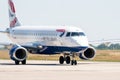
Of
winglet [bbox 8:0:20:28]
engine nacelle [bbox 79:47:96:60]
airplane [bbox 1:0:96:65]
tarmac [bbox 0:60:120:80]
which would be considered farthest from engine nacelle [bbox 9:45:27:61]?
tarmac [bbox 0:60:120:80]

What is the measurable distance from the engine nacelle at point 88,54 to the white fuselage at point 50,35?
2773mm

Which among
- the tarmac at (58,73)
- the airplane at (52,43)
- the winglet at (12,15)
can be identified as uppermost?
the winglet at (12,15)

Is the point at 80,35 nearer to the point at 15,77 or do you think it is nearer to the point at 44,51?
the point at 44,51

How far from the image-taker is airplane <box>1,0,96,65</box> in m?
50.0

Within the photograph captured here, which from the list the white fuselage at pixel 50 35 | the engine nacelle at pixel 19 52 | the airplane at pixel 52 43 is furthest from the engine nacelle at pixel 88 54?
the engine nacelle at pixel 19 52

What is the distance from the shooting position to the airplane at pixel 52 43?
50.0 meters

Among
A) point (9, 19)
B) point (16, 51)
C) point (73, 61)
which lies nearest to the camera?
point (73, 61)

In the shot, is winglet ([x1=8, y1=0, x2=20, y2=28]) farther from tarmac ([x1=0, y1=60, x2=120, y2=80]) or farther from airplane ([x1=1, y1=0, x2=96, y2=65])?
tarmac ([x1=0, y1=60, x2=120, y2=80])

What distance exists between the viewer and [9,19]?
2468 inches

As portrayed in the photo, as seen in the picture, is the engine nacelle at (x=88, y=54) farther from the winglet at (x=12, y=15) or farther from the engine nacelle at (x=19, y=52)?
the winglet at (x=12, y=15)

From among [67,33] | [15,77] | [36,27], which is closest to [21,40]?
[36,27]

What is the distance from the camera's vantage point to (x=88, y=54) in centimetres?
5369

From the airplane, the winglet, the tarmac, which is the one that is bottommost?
the tarmac

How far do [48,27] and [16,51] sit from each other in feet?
13.9
